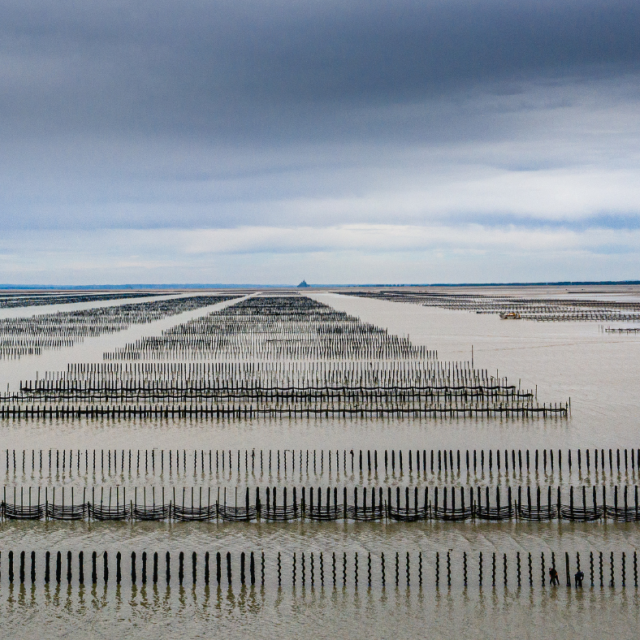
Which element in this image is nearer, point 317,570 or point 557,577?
point 557,577

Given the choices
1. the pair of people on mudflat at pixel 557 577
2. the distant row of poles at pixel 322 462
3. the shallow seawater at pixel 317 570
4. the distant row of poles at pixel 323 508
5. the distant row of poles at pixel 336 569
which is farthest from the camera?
the distant row of poles at pixel 322 462

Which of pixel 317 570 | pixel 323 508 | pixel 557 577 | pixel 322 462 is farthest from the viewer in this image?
pixel 322 462

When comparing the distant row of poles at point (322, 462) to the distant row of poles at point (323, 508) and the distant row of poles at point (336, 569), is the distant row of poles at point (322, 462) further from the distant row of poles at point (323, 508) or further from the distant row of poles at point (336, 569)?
the distant row of poles at point (336, 569)

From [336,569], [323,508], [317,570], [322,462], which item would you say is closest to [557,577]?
[336,569]

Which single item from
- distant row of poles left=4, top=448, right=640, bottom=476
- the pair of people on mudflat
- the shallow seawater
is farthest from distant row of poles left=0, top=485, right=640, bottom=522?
the pair of people on mudflat

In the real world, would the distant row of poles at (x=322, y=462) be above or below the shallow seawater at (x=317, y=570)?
above

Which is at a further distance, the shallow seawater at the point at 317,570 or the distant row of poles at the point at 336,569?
the distant row of poles at the point at 336,569

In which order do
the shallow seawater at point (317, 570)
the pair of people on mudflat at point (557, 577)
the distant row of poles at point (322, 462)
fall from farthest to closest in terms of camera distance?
the distant row of poles at point (322, 462) < the pair of people on mudflat at point (557, 577) < the shallow seawater at point (317, 570)

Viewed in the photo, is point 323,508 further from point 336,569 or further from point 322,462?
point 322,462

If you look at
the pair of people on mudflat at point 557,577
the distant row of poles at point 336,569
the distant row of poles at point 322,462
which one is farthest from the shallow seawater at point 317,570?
the distant row of poles at point 322,462
